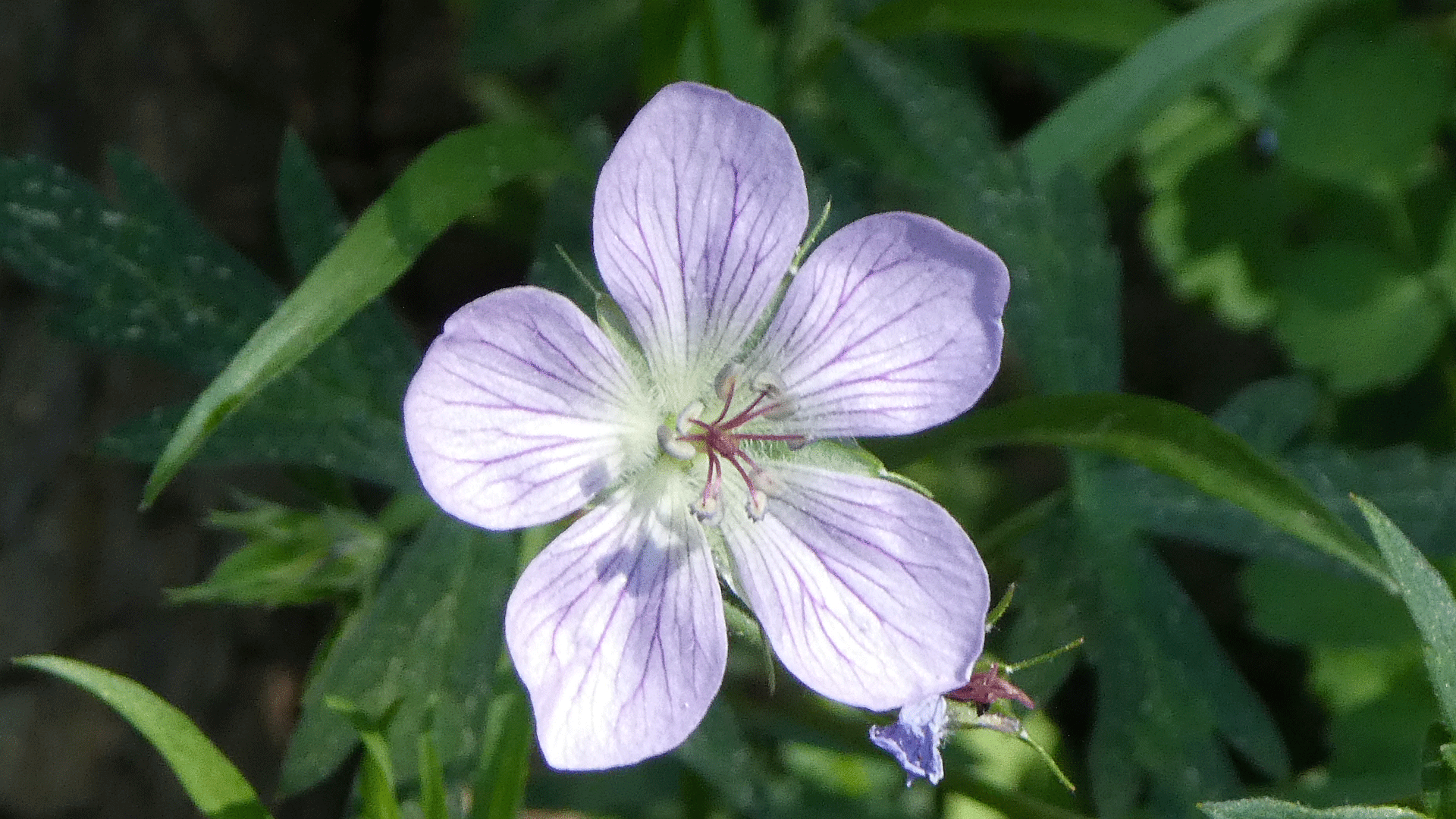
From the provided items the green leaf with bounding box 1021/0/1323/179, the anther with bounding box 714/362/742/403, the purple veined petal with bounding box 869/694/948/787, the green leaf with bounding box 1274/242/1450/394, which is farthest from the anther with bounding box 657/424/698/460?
the green leaf with bounding box 1274/242/1450/394

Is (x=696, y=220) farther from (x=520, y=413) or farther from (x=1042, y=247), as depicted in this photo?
(x=1042, y=247)

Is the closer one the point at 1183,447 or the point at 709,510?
the point at 709,510

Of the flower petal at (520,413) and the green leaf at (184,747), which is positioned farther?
the green leaf at (184,747)

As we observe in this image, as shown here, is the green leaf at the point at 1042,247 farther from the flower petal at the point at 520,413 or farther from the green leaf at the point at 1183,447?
the flower petal at the point at 520,413

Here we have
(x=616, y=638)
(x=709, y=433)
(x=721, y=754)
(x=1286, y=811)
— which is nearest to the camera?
(x=1286, y=811)

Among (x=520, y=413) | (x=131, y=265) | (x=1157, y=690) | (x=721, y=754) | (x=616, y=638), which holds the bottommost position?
(x=1157, y=690)

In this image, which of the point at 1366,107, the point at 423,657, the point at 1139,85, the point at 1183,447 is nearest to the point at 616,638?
the point at 423,657

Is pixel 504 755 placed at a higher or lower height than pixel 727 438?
lower

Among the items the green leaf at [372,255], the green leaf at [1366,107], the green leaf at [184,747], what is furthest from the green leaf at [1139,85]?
the green leaf at [184,747]
